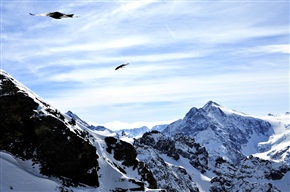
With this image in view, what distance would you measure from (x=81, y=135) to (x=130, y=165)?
568 inches

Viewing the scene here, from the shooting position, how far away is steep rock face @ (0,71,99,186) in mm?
50531

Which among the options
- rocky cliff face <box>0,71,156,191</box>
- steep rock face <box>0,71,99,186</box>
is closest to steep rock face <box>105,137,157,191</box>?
rocky cliff face <box>0,71,156,191</box>

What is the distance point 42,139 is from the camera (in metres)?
52.2

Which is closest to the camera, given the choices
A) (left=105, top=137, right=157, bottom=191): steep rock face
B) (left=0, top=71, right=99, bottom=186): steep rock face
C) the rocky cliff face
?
the rocky cliff face

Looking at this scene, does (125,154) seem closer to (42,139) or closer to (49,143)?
(49,143)

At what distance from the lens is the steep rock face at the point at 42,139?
5053 cm

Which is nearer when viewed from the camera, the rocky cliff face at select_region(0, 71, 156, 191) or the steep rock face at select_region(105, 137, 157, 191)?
the rocky cliff face at select_region(0, 71, 156, 191)

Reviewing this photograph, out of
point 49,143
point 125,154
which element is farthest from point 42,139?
point 125,154

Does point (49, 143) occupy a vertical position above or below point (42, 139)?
below

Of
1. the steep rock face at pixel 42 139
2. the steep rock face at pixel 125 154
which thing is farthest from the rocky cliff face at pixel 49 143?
the steep rock face at pixel 125 154

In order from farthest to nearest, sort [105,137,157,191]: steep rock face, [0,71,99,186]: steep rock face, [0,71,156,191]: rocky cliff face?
[105,137,157,191]: steep rock face < [0,71,99,186]: steep rock face < [0,71,156,191]: rocky cliff face

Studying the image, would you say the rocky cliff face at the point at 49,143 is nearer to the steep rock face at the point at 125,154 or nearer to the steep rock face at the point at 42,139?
the steep rock face at the point at 42,139

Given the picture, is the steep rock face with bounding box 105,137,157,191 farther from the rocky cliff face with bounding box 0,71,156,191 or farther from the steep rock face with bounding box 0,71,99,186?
the steep rock face with bounding box 0,71,99,186

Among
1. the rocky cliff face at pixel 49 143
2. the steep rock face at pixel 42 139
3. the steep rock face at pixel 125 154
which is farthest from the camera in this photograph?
the steep rock face at pixel 125 154
